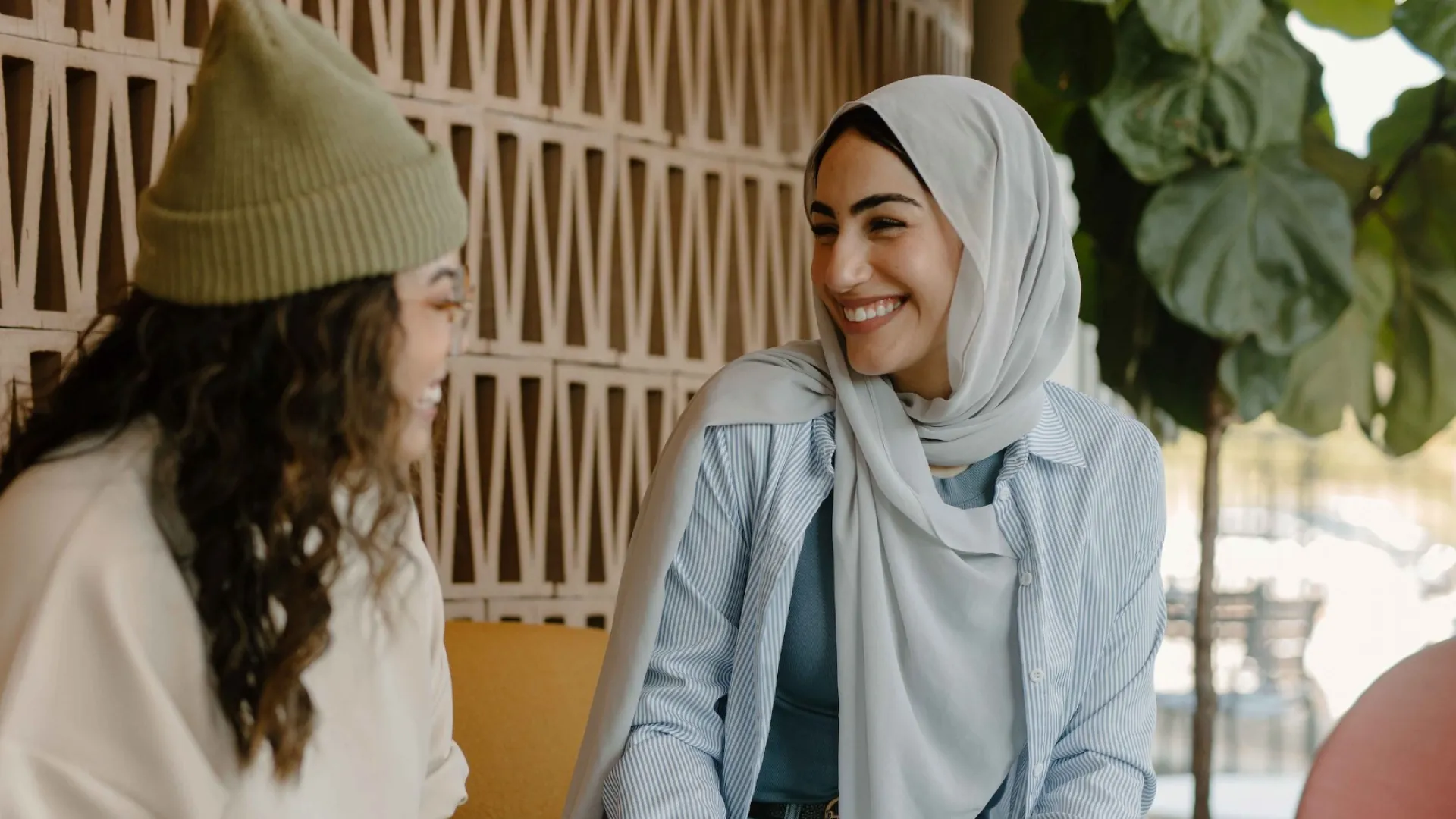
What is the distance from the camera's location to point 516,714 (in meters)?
2.17

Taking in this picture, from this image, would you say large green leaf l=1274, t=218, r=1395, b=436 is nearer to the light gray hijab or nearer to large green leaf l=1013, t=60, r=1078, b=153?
large green leaf l=1013, t=60, r=1078, b=153

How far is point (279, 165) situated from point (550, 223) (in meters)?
1.75

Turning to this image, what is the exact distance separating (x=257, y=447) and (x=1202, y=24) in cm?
226

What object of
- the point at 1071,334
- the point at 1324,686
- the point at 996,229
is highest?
the point at 996,229

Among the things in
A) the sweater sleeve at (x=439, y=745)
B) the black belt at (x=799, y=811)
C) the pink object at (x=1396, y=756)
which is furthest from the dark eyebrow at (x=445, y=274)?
the pink object at (x=1396, y=756)

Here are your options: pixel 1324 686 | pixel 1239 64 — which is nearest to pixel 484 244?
pixel 1239 64

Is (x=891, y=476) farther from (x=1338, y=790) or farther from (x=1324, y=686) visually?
(x=1324, y=686)

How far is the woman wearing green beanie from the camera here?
105 cm

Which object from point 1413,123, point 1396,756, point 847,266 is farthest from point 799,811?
point 1413,123

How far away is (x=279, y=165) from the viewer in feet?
3.59

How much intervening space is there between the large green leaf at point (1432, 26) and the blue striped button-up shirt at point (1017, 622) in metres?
1.62

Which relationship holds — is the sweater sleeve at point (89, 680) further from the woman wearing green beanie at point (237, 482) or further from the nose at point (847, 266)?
the nose at point (847, 266)

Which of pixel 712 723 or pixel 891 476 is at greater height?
pixel 891 476

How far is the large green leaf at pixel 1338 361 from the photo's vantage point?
3193 mm
